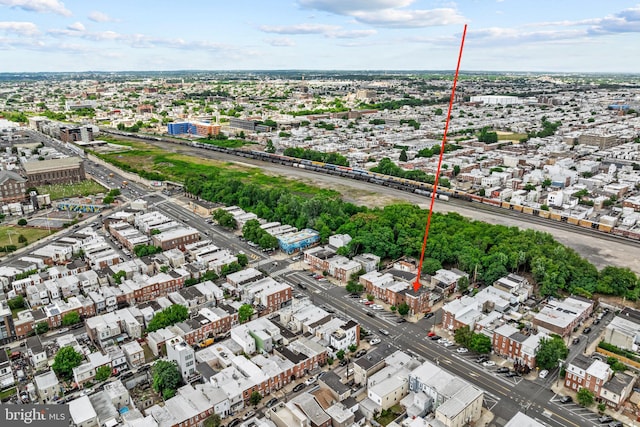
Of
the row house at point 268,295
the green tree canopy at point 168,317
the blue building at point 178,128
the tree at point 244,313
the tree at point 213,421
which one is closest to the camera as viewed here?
the tree at point 213,421

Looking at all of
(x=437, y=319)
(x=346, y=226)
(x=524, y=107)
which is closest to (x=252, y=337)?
(x=437, y=319)

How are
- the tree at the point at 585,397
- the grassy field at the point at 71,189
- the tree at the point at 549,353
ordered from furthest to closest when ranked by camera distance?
the grassy field at the point at 71,189 < the tree at the point at 549,353 < the tree at the point at 585,397

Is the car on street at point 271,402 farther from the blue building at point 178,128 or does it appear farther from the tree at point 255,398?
the blue building at point 178,128

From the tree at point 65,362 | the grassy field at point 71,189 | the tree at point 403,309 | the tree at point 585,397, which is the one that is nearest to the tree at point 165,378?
the tree at point 65,362

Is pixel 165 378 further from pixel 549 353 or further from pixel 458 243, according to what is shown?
pixel 458 243

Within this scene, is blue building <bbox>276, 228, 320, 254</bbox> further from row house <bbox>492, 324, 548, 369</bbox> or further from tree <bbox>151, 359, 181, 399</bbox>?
row house <bbox>492, 324, 548, 369</bbox>
